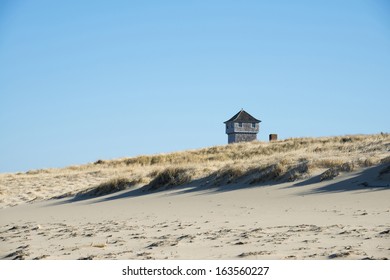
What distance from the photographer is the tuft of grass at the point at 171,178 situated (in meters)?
16.5

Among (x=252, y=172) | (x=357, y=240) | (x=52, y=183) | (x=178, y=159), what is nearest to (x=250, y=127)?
(x=178, y=159)

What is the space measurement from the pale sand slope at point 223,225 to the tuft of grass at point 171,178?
0.94m

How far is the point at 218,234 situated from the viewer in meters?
8.11

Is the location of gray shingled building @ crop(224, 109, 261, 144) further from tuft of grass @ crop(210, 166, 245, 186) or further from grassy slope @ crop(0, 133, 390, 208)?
tuft of grass @ crop(210, 166, 245, 186)

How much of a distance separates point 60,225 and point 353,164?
23.3ft

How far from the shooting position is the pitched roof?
58188 mm

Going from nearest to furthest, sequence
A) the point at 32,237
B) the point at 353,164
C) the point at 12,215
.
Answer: the point at 32,237 → the point at 353,164 → the point at 12,215

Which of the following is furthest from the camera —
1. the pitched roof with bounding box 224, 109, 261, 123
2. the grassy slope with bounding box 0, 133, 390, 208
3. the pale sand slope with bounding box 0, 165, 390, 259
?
the pitched roof with bounding box 224, 109, 261, 123

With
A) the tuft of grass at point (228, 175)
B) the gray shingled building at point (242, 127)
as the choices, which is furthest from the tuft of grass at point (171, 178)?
the gray shingled building at point (242, 127)

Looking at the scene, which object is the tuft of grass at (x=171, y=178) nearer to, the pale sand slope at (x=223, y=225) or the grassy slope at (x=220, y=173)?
the grassy slope at (x=220, y=173)

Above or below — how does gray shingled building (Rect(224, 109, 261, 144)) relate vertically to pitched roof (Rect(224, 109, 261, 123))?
below

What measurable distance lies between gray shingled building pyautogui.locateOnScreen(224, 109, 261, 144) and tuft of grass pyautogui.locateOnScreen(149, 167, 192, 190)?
40865 millimetres

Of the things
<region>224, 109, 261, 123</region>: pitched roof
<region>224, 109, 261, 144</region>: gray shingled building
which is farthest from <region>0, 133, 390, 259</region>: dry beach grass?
<region>224, 109, 261, 123</region>: pitched roof
